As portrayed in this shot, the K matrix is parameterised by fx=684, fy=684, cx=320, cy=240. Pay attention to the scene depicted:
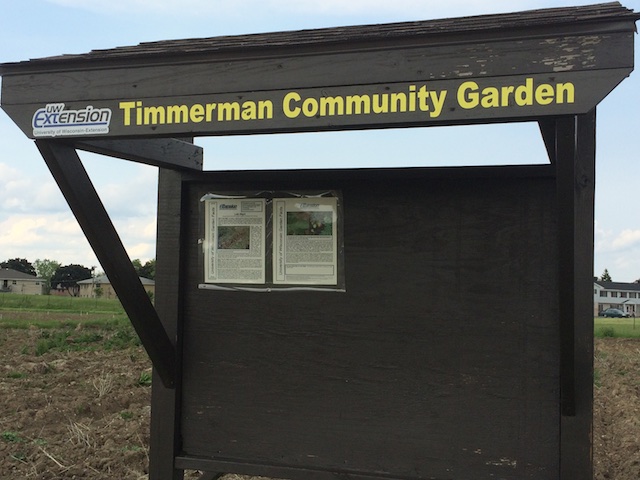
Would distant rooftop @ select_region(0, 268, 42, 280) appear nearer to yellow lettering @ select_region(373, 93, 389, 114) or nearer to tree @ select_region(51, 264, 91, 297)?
tree @ select_region(51, 264, 91, 297)

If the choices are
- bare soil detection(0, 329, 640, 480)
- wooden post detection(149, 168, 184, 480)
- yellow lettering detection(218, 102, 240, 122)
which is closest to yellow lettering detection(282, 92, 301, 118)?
yellow lettering detection(218, 102, 240, 122)

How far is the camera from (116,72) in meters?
3.08

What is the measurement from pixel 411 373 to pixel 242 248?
119 cm

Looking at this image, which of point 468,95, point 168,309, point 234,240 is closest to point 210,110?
point 468,95

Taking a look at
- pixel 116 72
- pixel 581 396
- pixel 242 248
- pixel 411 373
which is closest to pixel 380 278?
pixel 411 373

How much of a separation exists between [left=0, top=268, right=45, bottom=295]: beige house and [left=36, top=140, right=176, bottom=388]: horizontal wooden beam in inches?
4086

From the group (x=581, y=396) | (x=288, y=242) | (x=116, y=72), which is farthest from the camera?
(x=288, y=242)

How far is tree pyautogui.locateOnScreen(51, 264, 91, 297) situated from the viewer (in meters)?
102

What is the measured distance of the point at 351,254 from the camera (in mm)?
3734

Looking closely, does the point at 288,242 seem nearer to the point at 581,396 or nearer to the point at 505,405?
the point at 505,405

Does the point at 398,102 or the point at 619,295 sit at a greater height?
the point at 398,102

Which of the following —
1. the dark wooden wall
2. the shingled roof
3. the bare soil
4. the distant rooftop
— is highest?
the shingled roof

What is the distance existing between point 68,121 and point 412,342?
2.04 metres

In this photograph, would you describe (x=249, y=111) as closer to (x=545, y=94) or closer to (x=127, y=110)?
(x=127, y=110)
